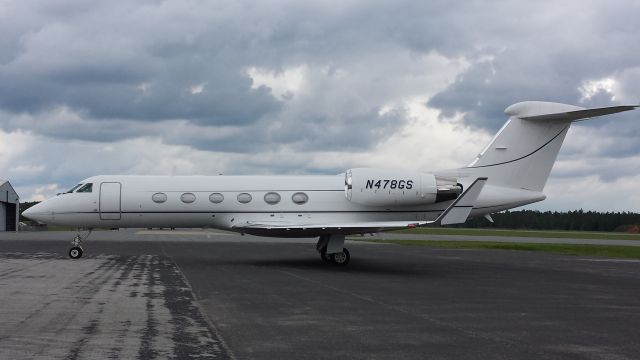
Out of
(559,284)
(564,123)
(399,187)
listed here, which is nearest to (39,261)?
(399,187)

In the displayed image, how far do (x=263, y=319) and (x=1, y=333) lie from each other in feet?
13.1

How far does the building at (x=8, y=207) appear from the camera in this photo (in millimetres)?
63750

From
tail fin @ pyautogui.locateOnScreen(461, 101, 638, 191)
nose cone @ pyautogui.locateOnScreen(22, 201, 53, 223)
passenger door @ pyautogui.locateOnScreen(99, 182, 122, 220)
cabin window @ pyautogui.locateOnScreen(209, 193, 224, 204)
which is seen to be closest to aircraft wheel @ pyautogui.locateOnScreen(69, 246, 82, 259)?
nose cone @ pyautogui.locateOnScreen(22, 201, 53, 223)

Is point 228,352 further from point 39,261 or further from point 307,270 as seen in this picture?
point 39,261

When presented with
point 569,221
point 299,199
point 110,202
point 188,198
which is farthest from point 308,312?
point 569,221

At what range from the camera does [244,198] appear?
24.6 m

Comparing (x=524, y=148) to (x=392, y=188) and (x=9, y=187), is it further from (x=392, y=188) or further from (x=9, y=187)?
(x=9, y=187)

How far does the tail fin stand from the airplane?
0.12 feet

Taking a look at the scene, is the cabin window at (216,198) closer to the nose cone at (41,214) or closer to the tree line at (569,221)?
the nose cone at (41,214)

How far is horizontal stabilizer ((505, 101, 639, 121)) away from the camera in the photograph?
2391cm

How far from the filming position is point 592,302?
15141 mm

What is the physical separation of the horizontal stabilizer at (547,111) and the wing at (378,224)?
4714 millimetres

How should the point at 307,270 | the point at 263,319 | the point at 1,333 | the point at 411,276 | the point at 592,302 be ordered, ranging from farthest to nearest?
the point at 307,270 → the point at 411,276 → the point at 592,302 → the point at 263,319 → the point at 1,333

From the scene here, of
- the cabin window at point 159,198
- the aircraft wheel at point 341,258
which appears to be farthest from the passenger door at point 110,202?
the aircraft wheel at point 341,258
